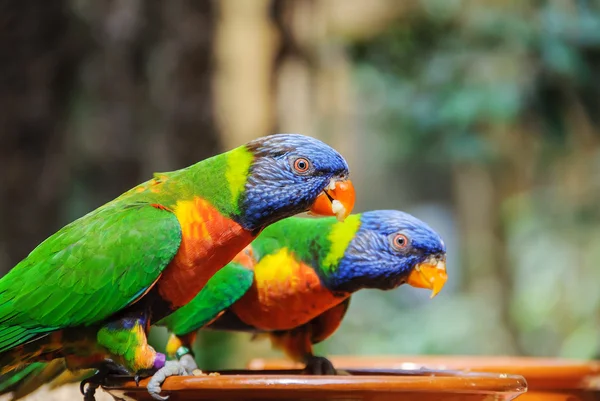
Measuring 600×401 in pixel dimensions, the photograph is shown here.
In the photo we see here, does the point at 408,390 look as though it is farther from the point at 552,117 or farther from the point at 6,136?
the point at 552,117

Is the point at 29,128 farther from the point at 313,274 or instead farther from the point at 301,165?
the point at 301,165

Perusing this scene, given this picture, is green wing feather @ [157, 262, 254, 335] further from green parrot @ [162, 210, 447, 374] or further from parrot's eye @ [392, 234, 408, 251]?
parrot's eye @ [392, 234, 408, 251]

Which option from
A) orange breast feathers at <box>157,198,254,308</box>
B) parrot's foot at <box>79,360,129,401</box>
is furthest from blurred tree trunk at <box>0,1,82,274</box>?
orange breast feathers at <box>157,198,254,308</box>

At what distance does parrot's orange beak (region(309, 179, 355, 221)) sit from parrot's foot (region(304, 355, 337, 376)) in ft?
1.56

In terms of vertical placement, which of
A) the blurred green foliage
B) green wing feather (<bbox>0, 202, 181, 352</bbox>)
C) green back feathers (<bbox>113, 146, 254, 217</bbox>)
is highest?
green back feathers (<bbox>113, 146, 254, 217</bbox>)

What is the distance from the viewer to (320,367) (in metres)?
2.12

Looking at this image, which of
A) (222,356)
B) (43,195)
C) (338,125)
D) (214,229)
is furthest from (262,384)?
(338,125)

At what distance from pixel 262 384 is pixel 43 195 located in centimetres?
374

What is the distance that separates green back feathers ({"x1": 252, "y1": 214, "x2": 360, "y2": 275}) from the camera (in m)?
2.23

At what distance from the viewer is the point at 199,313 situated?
2025mm

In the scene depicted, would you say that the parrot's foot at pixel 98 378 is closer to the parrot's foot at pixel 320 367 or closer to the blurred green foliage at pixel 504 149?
the parrot's foot at pixel 320 367

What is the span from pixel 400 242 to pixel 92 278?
0.98m

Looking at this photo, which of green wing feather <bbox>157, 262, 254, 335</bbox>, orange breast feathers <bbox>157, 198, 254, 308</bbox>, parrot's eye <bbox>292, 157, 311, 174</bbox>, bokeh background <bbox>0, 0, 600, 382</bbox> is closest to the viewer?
orange breast feathers <bbox>157, 198, 254, 308</bbox>

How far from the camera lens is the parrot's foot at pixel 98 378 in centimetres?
174
